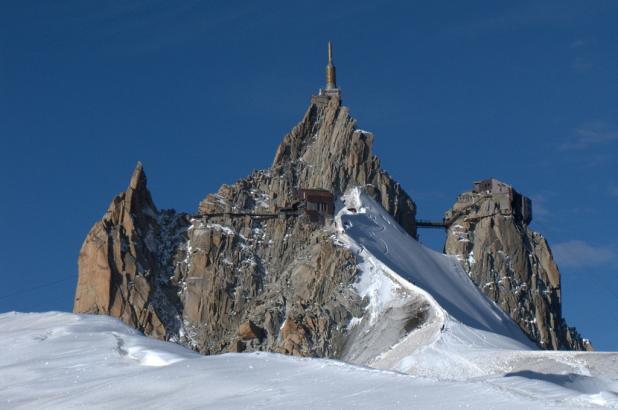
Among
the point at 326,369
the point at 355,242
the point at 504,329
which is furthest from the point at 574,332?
the point at 326,369

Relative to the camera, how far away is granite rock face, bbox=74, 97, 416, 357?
5733 inches

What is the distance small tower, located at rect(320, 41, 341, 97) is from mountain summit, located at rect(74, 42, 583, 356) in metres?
0.65

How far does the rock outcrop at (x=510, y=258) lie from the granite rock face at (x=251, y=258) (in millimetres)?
6518

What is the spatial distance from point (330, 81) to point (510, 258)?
27136 mm

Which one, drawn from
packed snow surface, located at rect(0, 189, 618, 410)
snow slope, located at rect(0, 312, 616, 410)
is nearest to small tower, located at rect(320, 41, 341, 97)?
packed snow surface, located at rect(0, 189, 618, 410)

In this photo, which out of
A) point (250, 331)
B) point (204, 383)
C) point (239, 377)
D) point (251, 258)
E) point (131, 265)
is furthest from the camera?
point (251, 258)

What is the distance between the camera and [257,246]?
6255 inches

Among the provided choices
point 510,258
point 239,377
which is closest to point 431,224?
point 510,258

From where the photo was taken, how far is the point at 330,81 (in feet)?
571

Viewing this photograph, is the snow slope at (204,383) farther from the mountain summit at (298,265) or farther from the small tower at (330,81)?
the small tower at (330,81)

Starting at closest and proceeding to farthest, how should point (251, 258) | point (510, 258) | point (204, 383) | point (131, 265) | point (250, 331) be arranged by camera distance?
point (204, 383), point (250, 331), point (131, 265), point (251, 258), point (510, 258)

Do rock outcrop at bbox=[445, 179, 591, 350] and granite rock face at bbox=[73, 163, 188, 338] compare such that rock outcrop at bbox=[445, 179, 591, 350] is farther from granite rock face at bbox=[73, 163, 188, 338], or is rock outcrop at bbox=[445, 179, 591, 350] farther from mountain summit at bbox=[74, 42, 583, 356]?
granite rock face at bbox=[73, 163, 188, 338]

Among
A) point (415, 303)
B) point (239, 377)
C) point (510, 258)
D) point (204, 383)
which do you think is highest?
point (510, 258)

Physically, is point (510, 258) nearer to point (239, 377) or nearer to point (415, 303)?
point (415, 303)
